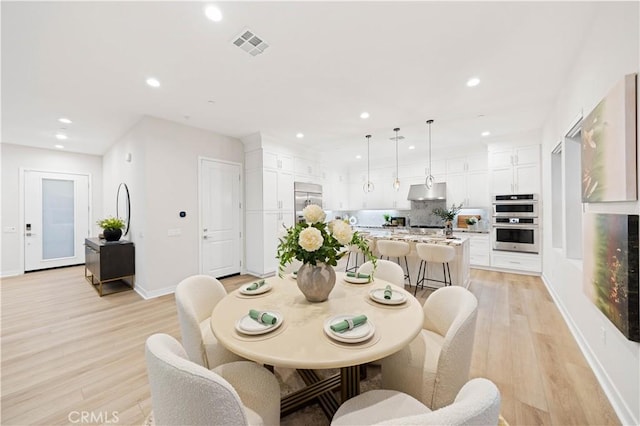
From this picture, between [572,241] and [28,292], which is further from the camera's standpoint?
[28,292]

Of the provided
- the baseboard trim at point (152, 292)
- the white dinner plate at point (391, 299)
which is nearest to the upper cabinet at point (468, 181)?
the white dinner plate at point (391, 299)

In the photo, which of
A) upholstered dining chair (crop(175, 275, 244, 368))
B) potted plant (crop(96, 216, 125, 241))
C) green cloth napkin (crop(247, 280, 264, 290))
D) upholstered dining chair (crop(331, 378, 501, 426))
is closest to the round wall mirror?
potted plant (crop(96, 216, 125, 241))

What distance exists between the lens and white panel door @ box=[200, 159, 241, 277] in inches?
175

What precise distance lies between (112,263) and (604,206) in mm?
5860

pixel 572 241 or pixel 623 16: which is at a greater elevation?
pixel 623 16

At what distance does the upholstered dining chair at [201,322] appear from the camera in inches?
56.2

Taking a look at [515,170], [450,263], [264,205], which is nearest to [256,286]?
[264,205]

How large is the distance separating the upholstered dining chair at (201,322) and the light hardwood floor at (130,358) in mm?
663

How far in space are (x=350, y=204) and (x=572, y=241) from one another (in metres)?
5.31

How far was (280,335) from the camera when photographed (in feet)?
3.99

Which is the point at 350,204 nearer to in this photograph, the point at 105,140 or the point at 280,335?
the point at 105,140

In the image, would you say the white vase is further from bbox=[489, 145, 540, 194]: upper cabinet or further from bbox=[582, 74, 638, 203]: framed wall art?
bbox=[489, 145, 540, 194]: upper cabinet

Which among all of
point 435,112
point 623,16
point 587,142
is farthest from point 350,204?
point 623,16

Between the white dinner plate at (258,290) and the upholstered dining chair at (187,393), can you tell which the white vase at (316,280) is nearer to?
the white dinner plate at (258,290)
